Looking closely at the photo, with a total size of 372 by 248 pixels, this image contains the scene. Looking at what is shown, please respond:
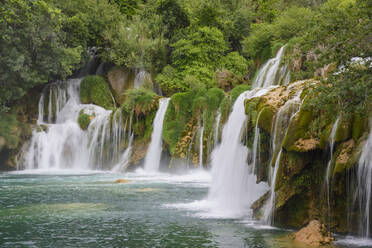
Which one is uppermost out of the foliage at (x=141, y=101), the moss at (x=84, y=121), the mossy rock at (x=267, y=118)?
the foliage at (x=141, y=101)

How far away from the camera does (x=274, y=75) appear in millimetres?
24359

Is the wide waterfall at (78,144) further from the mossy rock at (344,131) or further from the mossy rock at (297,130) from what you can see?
the mossy rock at (344,131)

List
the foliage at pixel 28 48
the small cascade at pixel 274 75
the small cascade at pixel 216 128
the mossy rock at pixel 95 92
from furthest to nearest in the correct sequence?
1. the mossy rock at pixel 95 92
2. the foliage at pixel 28 48
3. the small cascade at pixel 216 128
4. the small cascade at pixel 274 75

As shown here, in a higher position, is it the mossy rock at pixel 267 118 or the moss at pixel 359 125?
the mossy rock at pixel 267 118

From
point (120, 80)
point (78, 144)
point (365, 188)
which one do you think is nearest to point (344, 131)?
point (365, 188)

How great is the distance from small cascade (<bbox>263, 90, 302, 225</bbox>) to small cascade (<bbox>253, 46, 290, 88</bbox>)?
11.7 metres

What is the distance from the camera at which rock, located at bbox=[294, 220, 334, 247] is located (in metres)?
8.93

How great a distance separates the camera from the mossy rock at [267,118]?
12.2m

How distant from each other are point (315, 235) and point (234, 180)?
5.81 metres

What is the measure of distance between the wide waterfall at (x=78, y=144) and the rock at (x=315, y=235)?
23.4 m

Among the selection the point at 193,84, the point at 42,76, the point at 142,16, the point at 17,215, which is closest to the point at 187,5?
the point at 142,16

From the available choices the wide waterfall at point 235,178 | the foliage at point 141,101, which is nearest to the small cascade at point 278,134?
the wide waterfall at point 235,178

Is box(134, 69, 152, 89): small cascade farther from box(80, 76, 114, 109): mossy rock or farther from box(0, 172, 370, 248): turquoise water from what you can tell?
box(0, 172, 370, 248): turquoise water

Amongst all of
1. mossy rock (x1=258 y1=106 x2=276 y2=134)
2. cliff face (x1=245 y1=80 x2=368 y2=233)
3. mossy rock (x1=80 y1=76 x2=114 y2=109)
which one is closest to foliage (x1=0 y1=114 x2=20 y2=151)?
mossy rock (x1=80 y1=76 x2=114 y2=109)
